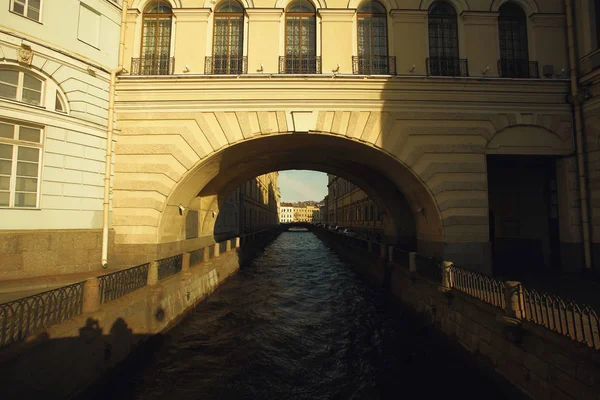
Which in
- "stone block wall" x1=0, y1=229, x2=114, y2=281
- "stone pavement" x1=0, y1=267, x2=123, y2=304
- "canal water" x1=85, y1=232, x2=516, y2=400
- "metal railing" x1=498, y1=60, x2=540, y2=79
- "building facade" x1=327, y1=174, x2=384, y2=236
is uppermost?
"metal railing" x1=498, y1=60, x2=540, y2=79

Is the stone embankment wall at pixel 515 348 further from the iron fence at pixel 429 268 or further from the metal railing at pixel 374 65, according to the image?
the metal railing at pixel 374 65

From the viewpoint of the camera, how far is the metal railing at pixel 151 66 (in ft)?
40.5

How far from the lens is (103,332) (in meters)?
6.35

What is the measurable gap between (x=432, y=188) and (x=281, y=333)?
25.3 ft

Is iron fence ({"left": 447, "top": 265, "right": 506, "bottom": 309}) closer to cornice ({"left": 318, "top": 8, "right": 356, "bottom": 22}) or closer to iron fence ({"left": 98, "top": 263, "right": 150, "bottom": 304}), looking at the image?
iron fence ({"left": 98, "top": 263, "right": 150, "bottom": 304})

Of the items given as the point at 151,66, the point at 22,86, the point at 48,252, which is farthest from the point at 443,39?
the point at 48,252

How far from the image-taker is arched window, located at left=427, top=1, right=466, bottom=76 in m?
12.5

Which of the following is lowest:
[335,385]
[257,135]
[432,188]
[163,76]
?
[335,385]

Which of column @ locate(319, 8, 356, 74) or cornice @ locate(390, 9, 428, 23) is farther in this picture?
cornice @ locate(390, 9, 428, 23)

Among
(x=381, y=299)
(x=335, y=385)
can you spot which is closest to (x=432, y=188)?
(x=381, y=299)

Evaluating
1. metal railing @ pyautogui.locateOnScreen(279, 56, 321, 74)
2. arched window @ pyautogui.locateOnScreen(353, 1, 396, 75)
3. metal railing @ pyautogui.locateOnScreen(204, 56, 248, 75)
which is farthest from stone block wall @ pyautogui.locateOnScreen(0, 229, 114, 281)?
arched window @ pyautogui.locateOnScreen(353, 1, 396, 75)

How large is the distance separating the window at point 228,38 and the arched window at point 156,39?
1.96 metres

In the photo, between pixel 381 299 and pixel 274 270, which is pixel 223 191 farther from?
pixel 381 299

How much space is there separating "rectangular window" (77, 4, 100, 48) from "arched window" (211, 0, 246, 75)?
4.09m
